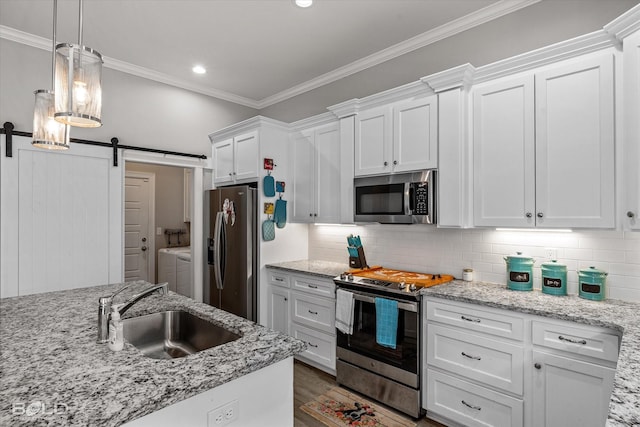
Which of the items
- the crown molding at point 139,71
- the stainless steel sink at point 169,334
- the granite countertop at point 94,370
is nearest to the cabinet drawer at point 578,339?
the granite countertop at point 94,370

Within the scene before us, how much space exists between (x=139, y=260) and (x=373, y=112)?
4716 millimetres

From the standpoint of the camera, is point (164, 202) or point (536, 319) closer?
point (536, 319)

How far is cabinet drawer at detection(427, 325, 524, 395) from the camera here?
2.01 meters

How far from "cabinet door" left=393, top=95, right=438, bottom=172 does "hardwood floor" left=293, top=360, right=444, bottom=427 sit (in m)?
1.87

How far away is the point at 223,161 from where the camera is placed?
13.3 ft

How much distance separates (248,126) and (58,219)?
1.96 m

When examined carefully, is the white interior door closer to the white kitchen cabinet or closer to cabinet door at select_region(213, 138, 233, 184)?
cabinet door at select_region(213, 138, 233, 184)

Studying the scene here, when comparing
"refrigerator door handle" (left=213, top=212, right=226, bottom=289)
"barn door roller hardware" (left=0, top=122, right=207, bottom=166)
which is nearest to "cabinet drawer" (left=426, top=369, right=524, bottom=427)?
"refrigerator door handle" (left=213, top=212, right=226, bottom=289)

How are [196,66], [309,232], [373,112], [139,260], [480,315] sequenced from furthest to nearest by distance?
[139,260] → [309,232] → [196,66] → [373,112] → [480,315]

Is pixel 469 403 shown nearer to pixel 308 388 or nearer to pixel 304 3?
pixel 308 388

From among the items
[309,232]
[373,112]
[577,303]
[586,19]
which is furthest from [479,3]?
[309,232]

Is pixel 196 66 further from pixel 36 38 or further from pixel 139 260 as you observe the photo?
pixel 139 260

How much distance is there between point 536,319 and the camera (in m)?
1.93

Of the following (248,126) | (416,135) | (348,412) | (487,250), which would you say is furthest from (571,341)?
A: (248,126)
